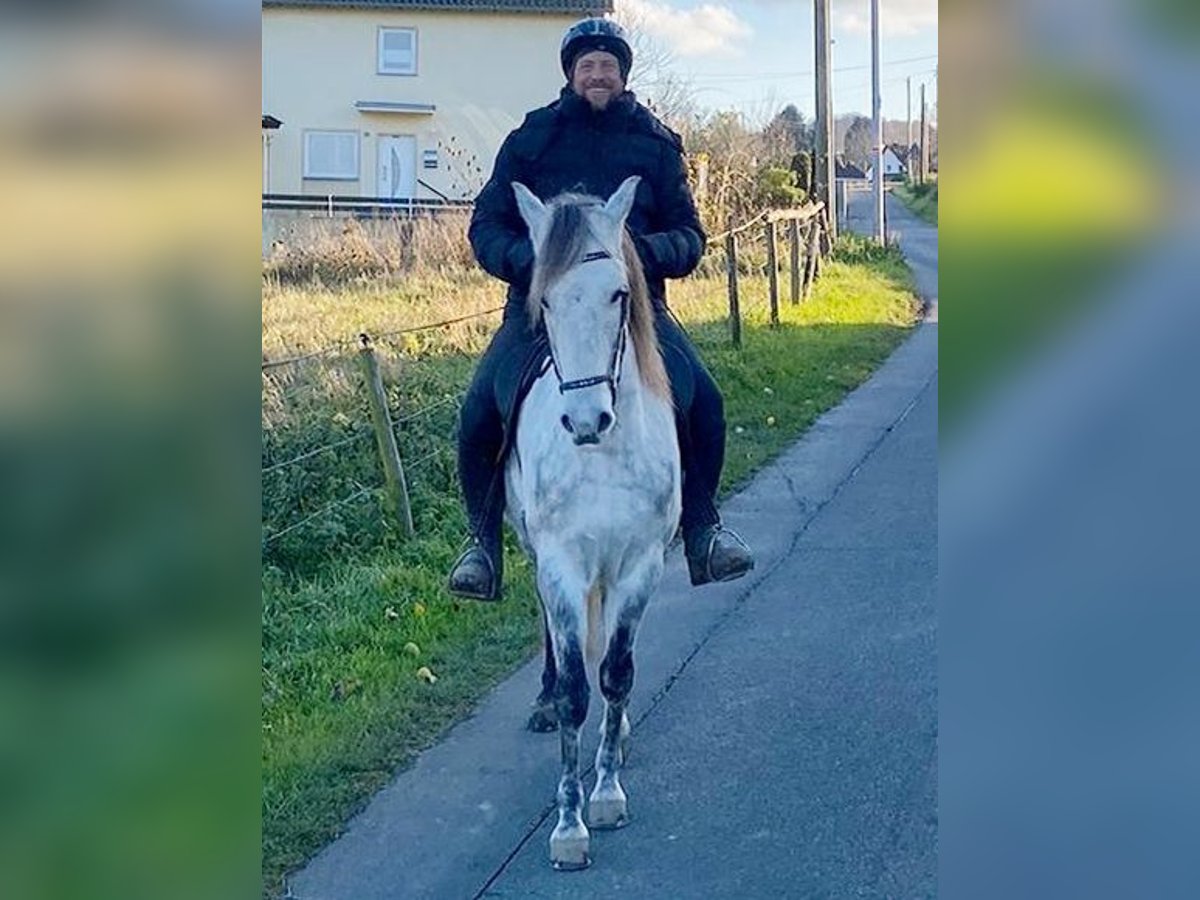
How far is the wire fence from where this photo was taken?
5469mm

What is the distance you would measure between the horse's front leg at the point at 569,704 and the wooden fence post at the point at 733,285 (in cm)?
265

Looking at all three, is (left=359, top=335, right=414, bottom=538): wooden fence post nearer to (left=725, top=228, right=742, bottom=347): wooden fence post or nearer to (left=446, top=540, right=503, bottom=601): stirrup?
(left=725, top=228, right=742, bottom=347): wooden fence post

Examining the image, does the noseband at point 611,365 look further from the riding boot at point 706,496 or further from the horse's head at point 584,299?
the riding boot at point 706,496

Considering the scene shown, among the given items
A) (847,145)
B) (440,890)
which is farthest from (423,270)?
(440,890)

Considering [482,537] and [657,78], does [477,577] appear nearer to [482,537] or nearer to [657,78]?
[482,537]

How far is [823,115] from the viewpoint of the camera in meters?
4.20

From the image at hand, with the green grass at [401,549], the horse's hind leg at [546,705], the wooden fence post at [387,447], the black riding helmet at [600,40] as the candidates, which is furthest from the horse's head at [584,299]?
the wooden fence post at [387,447]

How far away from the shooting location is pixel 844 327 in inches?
266

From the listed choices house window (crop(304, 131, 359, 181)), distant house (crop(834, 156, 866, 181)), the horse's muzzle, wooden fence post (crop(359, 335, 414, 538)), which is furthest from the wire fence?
the horse's muzzle

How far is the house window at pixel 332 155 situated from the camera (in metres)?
4.15

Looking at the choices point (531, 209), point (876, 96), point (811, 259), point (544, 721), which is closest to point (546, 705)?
point (544, 721)

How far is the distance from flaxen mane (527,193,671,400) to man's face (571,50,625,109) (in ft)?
1.16
